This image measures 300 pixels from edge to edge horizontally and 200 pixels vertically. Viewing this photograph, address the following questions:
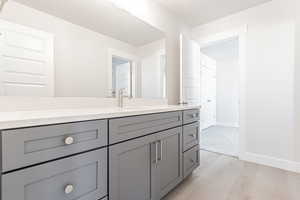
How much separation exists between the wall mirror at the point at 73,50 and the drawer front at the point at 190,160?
33.1 inches

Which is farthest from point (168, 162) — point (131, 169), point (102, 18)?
point (102, 18)

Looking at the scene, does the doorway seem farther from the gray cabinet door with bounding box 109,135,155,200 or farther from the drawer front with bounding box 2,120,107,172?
the drawer front with bounding box 2,120,107,172

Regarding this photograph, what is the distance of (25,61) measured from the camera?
1.06m

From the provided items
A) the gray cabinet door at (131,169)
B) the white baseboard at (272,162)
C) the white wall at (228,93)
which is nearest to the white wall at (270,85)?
the white baseboard at (272,162)

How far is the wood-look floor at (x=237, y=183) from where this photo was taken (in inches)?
61.2

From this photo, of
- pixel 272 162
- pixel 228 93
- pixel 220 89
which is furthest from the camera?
pixel 220 89

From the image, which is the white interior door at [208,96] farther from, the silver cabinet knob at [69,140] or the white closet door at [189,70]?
the silver cabinet knob at [69,140]

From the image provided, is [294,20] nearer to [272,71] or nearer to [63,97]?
[272,71]

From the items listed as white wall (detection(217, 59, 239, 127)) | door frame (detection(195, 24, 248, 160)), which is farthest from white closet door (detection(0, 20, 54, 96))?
white wall (detection(217, 59, 239, 127))

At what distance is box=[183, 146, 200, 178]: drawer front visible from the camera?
5.59 feet

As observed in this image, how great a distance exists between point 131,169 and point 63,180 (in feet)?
1.44

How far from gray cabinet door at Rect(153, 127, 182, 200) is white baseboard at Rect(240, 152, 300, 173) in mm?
1447

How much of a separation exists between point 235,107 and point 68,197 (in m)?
5.61

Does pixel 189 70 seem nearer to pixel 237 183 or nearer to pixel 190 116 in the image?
pixel 190 116
